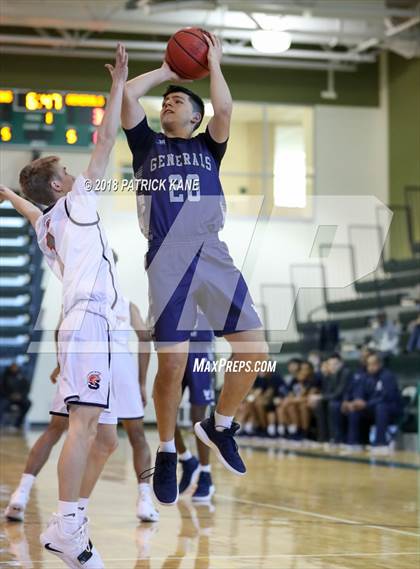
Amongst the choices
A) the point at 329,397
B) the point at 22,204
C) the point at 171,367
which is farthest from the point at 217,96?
the point at 329,397

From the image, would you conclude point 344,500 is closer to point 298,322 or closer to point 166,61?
point 166,61

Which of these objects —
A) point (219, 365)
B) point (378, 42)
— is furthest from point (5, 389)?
point (219, 365)

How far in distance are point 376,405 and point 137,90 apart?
10413 millimetres

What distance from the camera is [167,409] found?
5191 millimetres

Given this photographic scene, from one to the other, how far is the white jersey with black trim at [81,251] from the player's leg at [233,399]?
2.15 ft

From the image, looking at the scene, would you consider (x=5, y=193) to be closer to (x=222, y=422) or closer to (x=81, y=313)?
(x=81, y=313)

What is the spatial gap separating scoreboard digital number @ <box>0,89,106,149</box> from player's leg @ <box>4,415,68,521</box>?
4.48m

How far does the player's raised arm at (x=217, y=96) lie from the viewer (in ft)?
16.1

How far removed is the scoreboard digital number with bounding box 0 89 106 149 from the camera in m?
10.8

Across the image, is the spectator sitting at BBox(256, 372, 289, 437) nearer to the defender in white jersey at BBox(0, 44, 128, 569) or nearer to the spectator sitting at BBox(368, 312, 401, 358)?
the spectator sitting at BBox(368, 312, 401, 358)

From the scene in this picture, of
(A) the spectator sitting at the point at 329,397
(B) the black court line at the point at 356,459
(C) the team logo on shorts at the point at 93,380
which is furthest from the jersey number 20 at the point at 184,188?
(A) the spectator sitting at the point at 329,397

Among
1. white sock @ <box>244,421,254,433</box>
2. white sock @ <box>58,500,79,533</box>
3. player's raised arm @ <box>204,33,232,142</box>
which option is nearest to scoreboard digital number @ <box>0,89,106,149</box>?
player's raised arm @ <box>204,33,232,142</box>

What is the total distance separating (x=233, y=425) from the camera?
17.3ft

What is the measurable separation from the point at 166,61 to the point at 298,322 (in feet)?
52.6
